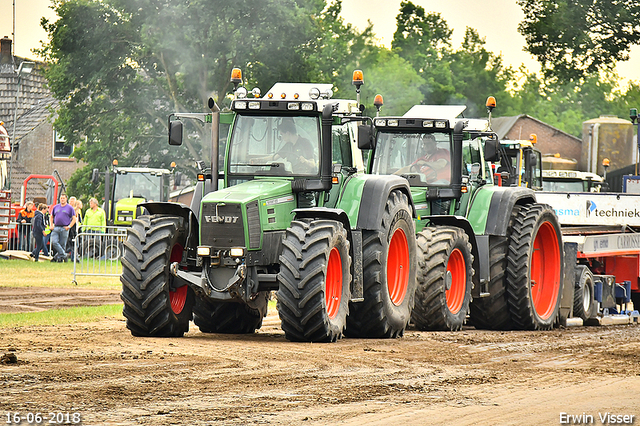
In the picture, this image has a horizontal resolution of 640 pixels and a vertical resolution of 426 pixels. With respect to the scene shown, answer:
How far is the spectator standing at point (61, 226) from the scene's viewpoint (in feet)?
94.2

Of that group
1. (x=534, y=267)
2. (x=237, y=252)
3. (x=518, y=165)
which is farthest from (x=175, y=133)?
(x=518, y=165)

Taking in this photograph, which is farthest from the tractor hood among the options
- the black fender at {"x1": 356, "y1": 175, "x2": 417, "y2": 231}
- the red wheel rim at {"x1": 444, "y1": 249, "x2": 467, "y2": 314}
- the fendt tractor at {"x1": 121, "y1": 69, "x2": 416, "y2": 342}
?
the red wheel rim at {"x1": 444, "y1": 249, "x2": 467, "y2": 314}

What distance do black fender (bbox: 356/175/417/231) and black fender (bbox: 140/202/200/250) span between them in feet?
5.97

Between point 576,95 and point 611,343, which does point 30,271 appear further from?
point 576,95

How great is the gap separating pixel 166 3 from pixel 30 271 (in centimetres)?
1565

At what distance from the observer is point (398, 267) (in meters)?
13.0

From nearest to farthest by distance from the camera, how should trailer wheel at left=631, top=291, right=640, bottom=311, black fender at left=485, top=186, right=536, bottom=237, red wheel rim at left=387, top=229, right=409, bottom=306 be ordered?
1. red wheel rim at left=387, top=229, right=409, bottom=306
2. black fender at left=485, top=186, right=536, bottom=237
3. trailer wheel at left=631, top=291, right=640, bottom=311

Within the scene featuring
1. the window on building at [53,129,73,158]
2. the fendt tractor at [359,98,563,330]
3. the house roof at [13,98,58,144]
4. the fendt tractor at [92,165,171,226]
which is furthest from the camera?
the window on building at [53,129,73,158]

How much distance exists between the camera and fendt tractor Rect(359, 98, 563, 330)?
1385 cm

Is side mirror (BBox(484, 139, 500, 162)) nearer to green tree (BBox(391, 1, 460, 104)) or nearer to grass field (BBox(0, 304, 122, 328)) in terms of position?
grass field (BBox(0, 304, 122, 328))

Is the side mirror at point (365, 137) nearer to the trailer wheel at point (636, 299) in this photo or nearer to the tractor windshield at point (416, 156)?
the tractor windshield at point (416, 156)

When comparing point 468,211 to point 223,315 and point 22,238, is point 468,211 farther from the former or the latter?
point 22,238

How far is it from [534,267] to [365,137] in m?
5.23

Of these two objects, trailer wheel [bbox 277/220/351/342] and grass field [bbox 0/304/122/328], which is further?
grass field [bbox 0/304/122/328]
